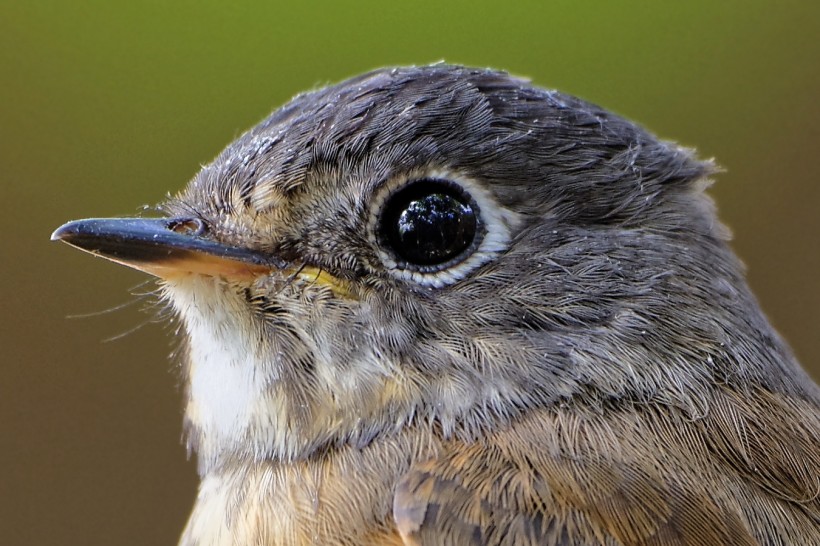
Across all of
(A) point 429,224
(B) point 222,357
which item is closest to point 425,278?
(A) point 429,224

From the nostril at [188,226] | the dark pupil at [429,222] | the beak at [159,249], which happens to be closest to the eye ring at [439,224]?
the dark pupil at [429,222]

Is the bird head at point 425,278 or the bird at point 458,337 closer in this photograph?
the bird at point 458,337

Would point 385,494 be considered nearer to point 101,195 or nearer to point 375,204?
point 375,204

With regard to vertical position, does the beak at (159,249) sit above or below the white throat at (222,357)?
above

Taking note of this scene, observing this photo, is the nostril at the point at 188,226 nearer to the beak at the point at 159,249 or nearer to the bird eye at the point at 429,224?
the beak at the point at 159,249

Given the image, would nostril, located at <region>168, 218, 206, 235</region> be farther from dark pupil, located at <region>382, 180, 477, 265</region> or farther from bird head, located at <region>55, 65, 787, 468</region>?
dark pupil, located at <region>382, 180, 477, 265</region>

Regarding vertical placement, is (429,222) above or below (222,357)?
above

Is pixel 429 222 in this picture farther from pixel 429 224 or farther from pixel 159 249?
pixel 159 249
